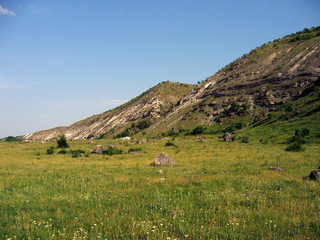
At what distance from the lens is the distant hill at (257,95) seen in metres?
56.4

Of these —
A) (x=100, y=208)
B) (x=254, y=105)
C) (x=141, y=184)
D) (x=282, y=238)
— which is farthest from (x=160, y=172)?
(x=254, y=105)

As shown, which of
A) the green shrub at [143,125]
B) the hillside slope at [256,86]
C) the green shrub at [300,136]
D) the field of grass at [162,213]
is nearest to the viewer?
the field of grass at [162,213]

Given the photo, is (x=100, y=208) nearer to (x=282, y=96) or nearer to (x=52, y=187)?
(x=52, y=187)

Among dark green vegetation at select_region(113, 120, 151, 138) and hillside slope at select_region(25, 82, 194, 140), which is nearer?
dark green vegetation at select_region(113, 120, 151, 138)

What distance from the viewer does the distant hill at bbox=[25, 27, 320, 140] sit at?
56.4 metres

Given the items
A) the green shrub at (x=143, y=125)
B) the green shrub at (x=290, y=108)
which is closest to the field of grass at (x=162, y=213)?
the green shrub at (x=290, y=108)

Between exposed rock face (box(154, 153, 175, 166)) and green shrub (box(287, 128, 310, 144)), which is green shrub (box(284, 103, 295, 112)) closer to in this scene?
green shrub (box(287, 128, 310, 144))

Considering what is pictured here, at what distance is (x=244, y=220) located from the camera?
22.0 feet

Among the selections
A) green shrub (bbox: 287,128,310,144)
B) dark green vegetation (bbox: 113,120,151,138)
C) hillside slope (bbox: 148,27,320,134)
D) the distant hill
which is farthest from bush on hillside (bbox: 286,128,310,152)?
dark green vegetation (bbox: 113,120,151,138)

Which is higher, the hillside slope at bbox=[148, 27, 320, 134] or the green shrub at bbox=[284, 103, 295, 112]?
the hillside slope at bbox=[148, 27, 320, 134]

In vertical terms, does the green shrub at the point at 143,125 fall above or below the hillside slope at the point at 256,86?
below

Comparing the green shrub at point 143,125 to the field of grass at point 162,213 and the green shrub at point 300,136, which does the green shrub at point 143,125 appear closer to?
the green shrub at point 300,136

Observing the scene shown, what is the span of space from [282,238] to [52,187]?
11.1 m

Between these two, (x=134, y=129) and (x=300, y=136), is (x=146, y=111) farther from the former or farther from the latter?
(x=300, y=136)
